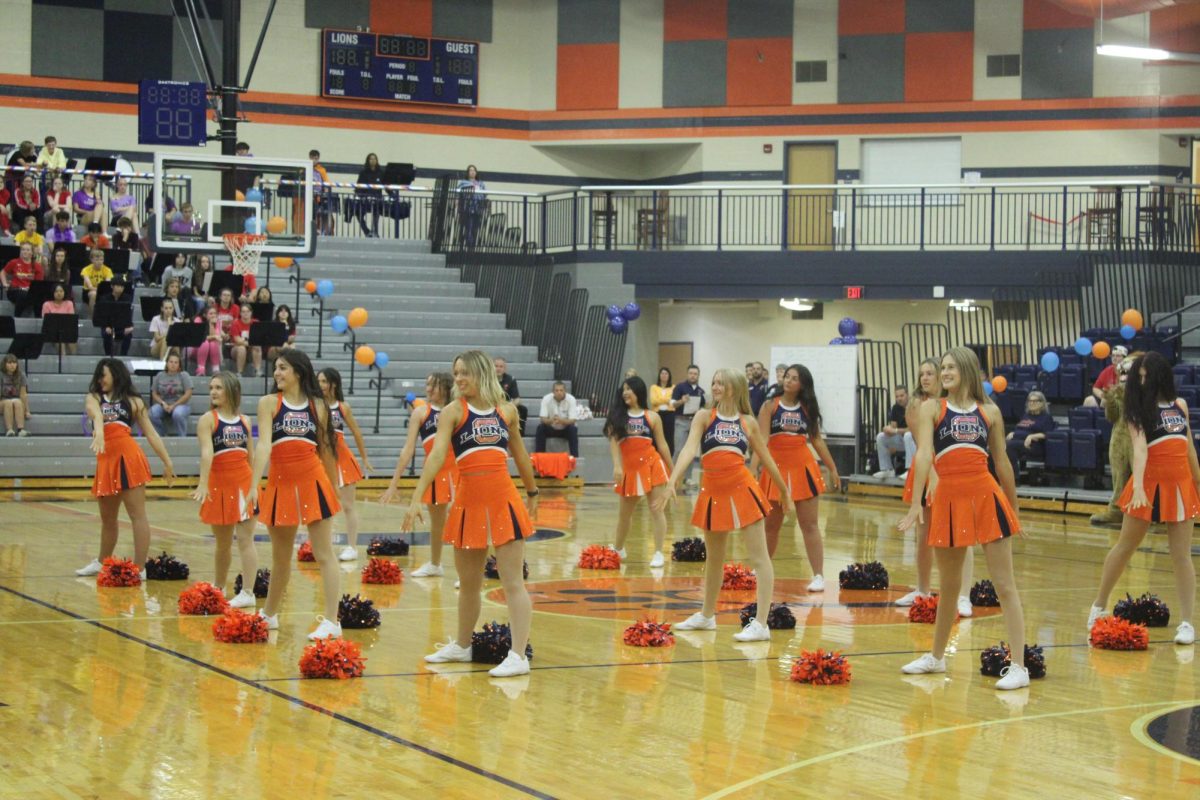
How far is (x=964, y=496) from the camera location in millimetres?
8125

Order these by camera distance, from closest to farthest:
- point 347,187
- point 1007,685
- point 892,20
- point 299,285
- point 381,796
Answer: point 381,796, point 1007,685, point 299,285, point 347,187, point 892,20

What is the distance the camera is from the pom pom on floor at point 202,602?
10.1 meters

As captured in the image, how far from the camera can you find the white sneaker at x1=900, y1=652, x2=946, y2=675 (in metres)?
8.39

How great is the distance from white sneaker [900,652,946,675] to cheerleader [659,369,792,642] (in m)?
1.23

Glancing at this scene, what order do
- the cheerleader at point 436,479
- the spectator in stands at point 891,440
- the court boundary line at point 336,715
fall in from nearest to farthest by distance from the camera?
the court boundary line at point 336,715 → the cheerleader at point 436,479 → the spectator in stands at point 891,440

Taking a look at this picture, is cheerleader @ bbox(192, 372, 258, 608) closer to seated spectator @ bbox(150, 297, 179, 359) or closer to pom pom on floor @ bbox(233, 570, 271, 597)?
pom pom on floor @ bbox(233, 570, 271, 597)

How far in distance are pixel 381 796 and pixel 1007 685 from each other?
369 centimetres

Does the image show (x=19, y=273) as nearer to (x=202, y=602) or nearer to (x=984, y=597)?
(x=202, y=602)

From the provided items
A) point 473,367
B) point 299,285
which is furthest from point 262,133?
point 473,367

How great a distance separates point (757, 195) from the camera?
2834cm

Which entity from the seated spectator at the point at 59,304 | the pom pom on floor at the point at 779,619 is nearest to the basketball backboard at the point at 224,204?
the seated spectator at the point at 59,304

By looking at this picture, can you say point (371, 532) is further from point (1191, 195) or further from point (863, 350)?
point (1191, 195)

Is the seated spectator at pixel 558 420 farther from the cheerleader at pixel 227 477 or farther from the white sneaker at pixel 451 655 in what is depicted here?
the white sneaker at pixel 451 655

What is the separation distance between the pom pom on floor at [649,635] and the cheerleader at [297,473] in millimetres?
1747
